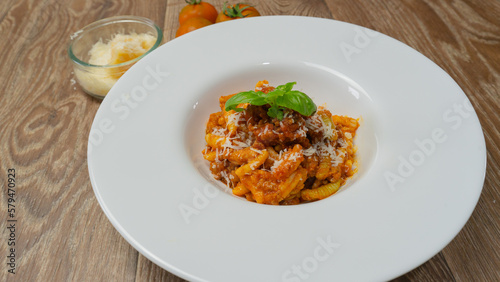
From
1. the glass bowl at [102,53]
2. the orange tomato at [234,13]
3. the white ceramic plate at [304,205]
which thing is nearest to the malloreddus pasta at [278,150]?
the white ceramic plate at [304,205]

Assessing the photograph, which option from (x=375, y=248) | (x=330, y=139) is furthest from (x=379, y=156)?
A: (x=375, y=248)

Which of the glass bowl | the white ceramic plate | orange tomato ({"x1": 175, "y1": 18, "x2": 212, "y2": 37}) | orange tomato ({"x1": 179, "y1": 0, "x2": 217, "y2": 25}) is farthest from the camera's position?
orange tomato ({"x1": 179, "y1": 0, "x2": 217, "y2": 25})

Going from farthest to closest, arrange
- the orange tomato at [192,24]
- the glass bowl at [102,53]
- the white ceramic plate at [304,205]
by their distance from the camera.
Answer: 1. the orange tomato at [192,24]
2. the glass bowl at [102,53]
3. the white ceramic plate at [304,205]

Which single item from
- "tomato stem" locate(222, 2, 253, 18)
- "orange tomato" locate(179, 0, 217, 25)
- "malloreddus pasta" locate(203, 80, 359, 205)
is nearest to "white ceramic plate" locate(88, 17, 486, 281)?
"malloreddus pasta" locate(203, 80, 359, 205)

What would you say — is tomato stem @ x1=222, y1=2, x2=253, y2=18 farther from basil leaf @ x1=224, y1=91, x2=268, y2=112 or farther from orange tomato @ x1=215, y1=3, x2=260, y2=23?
basil leaf @ x1=224, y1=91, x2=268, y2=112

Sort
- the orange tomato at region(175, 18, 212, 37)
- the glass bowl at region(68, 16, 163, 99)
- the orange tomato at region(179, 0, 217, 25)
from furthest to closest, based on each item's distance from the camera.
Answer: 1. the orange tomato at region(179, 0, 217, 25)
2. the orange tomato at region(175, 18, 212, 37)
3. the glass bowl at region(68, 16, 163, 99)

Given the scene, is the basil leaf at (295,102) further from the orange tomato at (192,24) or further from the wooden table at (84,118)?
the orange tomato at (192,24)

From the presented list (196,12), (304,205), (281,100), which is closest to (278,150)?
(281,100)
